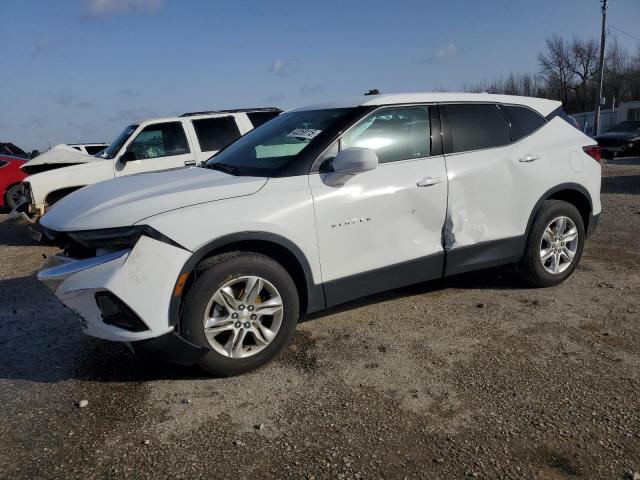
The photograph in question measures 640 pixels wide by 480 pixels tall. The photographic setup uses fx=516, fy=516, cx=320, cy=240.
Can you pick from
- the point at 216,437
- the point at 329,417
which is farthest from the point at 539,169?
the point at 216,437

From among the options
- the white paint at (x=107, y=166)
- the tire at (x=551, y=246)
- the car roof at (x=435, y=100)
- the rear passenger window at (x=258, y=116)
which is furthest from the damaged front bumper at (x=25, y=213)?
the tire at (x=551, y=246)

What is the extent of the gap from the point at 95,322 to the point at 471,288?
3383 millimetres

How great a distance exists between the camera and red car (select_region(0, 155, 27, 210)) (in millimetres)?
12031

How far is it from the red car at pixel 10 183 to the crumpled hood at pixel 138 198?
9.83 meters

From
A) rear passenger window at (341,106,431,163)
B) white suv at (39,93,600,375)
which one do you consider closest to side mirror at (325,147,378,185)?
white suv at (39,93,600,375)

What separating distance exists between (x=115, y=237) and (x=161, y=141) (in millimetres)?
5704

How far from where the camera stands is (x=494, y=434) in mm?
2686

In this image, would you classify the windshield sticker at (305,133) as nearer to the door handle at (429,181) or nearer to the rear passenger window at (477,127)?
the door handle at (429,181)

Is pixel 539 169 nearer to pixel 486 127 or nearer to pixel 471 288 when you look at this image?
pixel 486 127

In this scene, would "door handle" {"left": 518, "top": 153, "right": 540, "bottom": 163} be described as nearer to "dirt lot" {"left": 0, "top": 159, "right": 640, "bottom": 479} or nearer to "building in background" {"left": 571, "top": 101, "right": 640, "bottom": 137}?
"dirt lot" {"left": 0, "top": 159, "right": 640, "bottom": 479}

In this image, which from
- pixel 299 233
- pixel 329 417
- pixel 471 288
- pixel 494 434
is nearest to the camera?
pixel 494 434

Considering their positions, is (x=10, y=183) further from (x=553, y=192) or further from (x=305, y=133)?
(x=553, y=192)

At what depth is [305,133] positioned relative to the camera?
395 cm

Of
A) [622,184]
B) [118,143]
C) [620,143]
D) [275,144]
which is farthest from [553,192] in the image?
[620,143]
